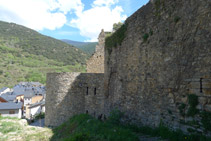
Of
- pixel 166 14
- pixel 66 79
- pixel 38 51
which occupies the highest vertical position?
pixel 38 51

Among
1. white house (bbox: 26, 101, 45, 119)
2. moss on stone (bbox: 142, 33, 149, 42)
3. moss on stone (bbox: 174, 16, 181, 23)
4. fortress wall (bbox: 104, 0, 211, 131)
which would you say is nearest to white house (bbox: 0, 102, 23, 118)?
white house (bbox: 26, 101, 45, 119)

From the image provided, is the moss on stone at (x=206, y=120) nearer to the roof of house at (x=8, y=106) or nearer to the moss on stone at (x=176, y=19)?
the moss on stone at (x=176, y=19)

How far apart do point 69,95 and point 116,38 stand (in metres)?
6.22

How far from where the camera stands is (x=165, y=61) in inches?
206

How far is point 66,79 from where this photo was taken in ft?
40.8

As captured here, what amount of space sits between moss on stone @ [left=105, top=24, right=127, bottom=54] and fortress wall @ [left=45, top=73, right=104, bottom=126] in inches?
119

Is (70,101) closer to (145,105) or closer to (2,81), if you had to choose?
(145,105)

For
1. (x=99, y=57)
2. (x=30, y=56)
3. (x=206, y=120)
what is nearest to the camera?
(x=206, y=120)

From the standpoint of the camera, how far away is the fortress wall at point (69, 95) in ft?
40.0

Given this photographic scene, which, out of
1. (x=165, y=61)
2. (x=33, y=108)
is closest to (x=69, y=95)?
(x=165, y=61)

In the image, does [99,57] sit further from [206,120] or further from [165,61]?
[206,120]

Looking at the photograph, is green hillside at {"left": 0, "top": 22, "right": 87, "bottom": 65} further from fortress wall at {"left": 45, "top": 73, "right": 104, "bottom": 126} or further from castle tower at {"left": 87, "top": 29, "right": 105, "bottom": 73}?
fortress wall at {"left": 45, "top": 73, "right": 104, "bottom": 126}

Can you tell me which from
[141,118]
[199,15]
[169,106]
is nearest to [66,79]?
[141,118]

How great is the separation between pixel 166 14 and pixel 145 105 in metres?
3.47
